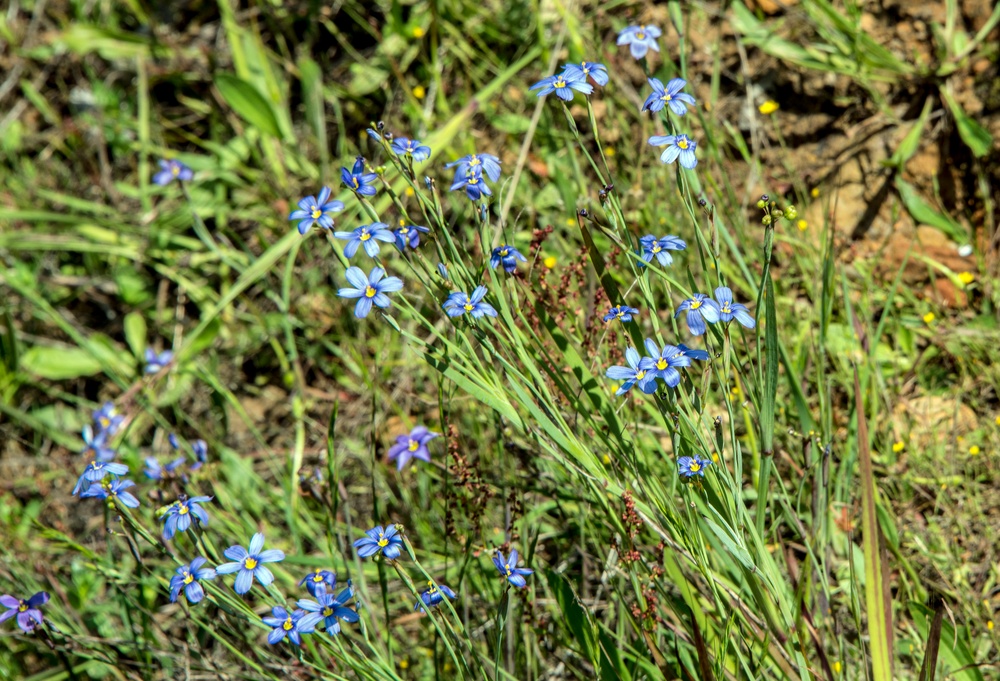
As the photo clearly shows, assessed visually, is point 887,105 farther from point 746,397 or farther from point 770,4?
point 746,397

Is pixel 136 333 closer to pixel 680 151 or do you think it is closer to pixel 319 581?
pixel 319 581

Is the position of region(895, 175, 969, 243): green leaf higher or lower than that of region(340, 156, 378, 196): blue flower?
higher

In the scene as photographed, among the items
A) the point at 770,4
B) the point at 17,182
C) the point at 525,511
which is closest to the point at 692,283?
the point at 525,511

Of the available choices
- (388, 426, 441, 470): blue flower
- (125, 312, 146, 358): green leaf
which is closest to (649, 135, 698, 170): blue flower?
(388, 426, 441, 470): blue flower

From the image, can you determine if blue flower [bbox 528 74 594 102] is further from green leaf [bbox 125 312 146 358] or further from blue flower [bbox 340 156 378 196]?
green leaf [bbox 125 312 146 358]

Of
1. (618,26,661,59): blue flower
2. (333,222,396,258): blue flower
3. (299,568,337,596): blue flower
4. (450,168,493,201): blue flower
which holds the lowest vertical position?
(299,568,337,596): blue flower

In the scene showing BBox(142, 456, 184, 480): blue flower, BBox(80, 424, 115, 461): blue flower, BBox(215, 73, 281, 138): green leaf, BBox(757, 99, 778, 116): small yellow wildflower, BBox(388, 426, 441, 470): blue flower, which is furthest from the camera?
BBox(215, 73, 281, 138): green leaf

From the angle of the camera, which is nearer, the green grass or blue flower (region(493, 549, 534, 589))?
blue flower (region(493, 549, 534, 589))
